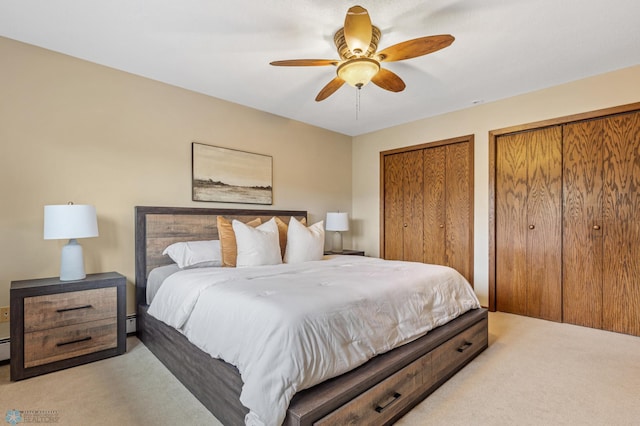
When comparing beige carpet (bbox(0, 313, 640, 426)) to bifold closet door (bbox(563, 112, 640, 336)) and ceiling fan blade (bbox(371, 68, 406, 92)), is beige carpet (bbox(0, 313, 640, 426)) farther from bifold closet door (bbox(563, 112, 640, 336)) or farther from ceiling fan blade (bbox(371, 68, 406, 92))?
ceiling fan blade (bbox(371, 68, 406, 92))

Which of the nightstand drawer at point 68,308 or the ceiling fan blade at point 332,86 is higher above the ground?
the ceiling fan blade at point 332,86

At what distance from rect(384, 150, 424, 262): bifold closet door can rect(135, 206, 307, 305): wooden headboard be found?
8.02ft

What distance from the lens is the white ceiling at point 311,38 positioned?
2100 mm

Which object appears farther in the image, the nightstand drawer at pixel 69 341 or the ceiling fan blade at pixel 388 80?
the ceiling fan blade at pixel 388 80

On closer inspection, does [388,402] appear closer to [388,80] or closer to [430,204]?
[388,80]

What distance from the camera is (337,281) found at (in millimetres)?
2107

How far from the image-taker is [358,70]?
2.24 m

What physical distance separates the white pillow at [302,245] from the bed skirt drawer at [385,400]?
1522mm

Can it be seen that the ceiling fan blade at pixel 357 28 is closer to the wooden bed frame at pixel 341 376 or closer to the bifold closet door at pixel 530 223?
the wooden bed frame at pixel 341 376

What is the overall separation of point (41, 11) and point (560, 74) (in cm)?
429

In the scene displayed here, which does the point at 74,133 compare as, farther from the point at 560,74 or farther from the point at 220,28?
the point at 560,74

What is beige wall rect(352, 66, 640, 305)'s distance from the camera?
307 centimetres

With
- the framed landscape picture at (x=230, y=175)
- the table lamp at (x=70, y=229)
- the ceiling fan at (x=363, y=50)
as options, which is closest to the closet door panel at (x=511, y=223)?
the ceiling fan at (x=363, y=50)

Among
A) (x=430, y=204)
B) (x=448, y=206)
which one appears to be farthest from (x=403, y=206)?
(x=448, y=206)
